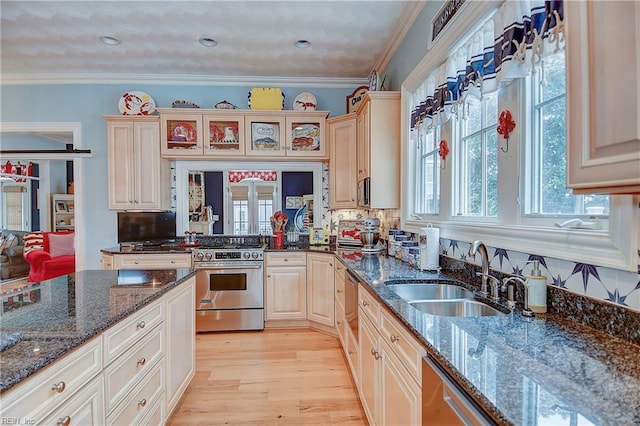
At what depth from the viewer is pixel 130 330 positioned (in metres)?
1.48

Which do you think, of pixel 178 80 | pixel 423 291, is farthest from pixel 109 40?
pixel 423 291

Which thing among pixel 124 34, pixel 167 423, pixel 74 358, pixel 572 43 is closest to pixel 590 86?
pixel 572 43

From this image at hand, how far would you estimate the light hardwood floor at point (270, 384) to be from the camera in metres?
2.11

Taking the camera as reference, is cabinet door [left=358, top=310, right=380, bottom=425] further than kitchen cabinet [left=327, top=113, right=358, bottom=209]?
No

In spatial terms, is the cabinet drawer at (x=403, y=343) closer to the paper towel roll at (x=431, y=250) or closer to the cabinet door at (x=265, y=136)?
the paper towel roll at (x=431, y=250)

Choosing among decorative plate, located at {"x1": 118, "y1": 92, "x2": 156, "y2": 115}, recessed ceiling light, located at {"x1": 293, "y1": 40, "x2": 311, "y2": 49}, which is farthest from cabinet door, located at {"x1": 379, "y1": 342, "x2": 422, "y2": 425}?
decorative plate, located at {"x1": 118, "y1": 92, "x2": 156, "y2": 115}

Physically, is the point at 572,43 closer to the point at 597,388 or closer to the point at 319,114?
the point at 597,388

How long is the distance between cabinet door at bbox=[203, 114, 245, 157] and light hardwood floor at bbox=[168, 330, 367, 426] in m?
2.09

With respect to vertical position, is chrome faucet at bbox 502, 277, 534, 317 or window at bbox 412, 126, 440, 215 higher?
window at bbox 412, 126, 440, 215

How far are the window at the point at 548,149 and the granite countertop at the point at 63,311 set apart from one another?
1.88m

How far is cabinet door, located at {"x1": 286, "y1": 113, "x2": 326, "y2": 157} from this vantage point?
3883 millimetres

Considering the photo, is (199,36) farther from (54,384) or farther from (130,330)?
(54,384)

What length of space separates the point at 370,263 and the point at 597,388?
1831 mm

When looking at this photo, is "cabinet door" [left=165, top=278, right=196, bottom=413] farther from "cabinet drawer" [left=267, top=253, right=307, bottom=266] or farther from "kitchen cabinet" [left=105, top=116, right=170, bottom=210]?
"kitchen cabinet" [left=105, top=116, right=170, bottom=210]
